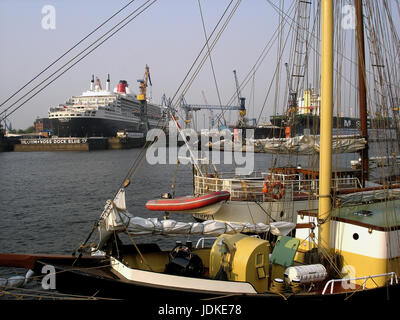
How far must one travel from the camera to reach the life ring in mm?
19812

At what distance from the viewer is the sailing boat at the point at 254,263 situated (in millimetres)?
8445

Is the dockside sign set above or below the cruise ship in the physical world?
below

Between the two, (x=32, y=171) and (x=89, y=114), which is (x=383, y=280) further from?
(x=89, y=114)

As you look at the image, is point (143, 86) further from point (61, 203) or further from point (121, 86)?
point (61, 203)

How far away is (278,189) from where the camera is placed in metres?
20.2

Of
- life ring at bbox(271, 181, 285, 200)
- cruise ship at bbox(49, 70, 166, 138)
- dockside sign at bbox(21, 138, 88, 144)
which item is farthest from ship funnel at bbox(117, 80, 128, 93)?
life ring at bbox(271, 181, 285, 200)

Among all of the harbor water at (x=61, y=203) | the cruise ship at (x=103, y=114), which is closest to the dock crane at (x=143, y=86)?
the cruise ship at (x=103, y=114)

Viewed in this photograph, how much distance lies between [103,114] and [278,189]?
369 feet

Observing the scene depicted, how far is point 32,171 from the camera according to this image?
5753 centimetres

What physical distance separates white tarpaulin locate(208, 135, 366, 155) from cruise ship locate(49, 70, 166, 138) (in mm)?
86426

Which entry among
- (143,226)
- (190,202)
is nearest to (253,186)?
(190,202)

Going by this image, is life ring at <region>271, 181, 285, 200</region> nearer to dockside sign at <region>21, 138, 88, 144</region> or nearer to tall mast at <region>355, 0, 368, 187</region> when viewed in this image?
tall mast at <region>355, 0, 368, 187</region>
